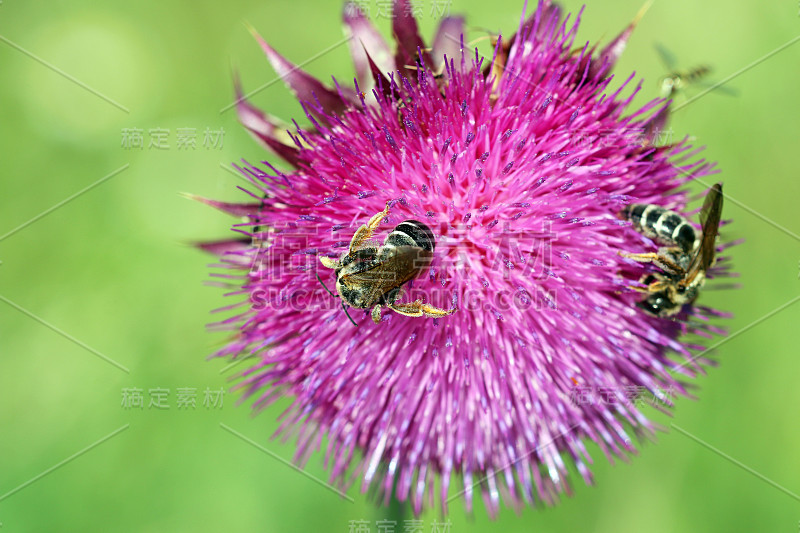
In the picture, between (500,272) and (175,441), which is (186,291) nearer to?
(175,441)

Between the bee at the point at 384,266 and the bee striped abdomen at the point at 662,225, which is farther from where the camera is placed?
the bee striped abdomen at the point at 662,225

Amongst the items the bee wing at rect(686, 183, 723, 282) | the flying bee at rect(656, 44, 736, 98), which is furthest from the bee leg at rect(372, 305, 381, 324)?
the flying bee at rect(656, 44, 736, 98)

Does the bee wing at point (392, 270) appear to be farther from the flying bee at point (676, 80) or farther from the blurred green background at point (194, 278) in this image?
the blurred green background at point (194, 278)

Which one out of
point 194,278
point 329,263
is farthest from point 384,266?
point 194,278

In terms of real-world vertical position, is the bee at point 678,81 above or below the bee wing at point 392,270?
above

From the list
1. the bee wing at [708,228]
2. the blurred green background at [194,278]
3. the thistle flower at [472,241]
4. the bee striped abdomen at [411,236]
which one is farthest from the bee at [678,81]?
the bee striped abdomen at [411,236]

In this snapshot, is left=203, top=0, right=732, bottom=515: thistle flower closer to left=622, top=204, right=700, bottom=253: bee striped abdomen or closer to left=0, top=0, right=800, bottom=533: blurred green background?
left=622, top=204, right=700, bottom=253: bee striped abdomen

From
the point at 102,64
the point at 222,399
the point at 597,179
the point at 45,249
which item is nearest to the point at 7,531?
the point at 222,399
